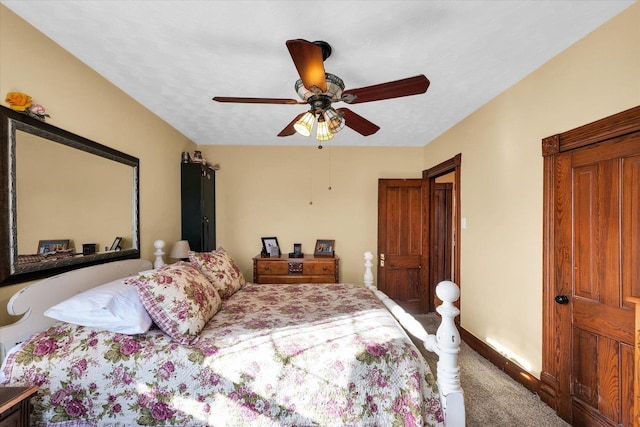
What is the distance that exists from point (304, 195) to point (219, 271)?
211 cm

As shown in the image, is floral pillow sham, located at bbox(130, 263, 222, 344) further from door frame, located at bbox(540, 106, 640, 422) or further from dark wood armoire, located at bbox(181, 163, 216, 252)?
door frame, located at bbox(540, 106, 640, 422)

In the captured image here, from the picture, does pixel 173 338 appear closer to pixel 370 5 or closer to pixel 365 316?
pixel 365 316

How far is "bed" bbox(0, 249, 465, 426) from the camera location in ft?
4.65

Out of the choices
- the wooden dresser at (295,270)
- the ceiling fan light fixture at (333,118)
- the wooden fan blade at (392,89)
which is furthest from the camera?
the wooden dresser at (295,270)

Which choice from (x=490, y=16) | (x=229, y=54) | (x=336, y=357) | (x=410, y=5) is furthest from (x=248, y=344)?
(x=490, y=16)

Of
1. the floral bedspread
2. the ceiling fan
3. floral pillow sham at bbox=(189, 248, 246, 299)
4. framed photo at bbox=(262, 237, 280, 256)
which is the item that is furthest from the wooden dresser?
the floral bedspread

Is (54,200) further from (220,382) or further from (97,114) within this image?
(220,382)

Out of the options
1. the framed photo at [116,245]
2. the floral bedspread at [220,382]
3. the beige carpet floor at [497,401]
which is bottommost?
the beige carpet floor at [497,401]

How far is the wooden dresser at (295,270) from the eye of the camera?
12.4 ft

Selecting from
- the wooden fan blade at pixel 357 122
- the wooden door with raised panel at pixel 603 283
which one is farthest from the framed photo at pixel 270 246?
the wooden door with raised panel at pixel 603 283

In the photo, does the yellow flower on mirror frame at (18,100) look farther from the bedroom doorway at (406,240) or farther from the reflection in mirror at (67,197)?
the bedroom doorway at (406,240)

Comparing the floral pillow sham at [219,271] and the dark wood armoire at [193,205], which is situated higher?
the dark wood armoire at [193,205]

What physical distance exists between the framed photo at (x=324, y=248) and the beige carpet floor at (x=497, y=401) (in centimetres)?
191

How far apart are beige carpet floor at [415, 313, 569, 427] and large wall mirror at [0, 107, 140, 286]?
2855 mm
